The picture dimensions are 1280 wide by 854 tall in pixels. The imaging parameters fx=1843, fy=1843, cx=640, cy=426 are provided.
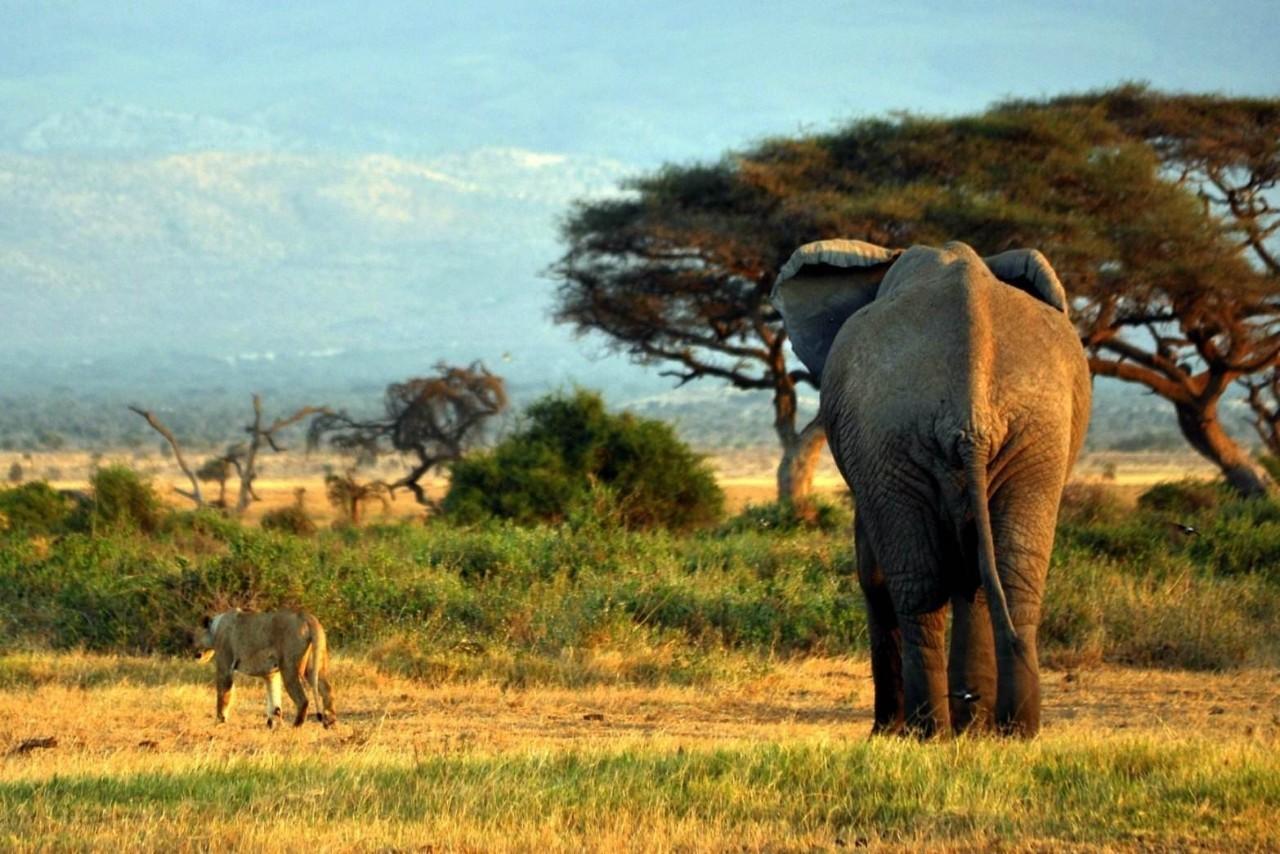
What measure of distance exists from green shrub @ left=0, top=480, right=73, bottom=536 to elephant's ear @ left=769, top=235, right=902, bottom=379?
1423 cm

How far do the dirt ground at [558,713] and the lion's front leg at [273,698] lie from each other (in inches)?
3.8

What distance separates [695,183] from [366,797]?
23484mm

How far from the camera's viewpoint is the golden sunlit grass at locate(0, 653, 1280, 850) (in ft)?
22.1

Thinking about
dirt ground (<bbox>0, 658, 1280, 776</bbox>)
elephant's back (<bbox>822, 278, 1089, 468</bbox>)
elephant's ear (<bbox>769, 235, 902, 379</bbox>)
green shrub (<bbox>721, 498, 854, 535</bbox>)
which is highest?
elephant's ear (<bbox>769, 235, 902, 379</bbox>)

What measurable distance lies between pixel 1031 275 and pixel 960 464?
1.69m

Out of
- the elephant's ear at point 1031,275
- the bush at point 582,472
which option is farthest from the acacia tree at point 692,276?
the elephant's ear at point 1031,275

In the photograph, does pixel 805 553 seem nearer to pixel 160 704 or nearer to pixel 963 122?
pixel 160 704

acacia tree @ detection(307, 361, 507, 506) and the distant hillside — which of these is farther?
the distant hillside

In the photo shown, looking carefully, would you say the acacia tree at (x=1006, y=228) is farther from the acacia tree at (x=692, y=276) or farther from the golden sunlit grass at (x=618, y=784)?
the golden sunlit grass at (x=618, y=784)

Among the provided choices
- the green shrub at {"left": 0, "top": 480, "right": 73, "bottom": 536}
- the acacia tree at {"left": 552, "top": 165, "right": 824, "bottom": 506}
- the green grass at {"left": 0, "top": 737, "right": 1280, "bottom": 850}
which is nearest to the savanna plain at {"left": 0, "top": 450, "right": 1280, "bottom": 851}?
the green grass at {"left": 0, "top": 737, "right": 1280, "bottom": 850}

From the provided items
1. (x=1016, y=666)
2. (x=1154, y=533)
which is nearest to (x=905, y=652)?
(x=1016, y=666)

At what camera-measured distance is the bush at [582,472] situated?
23.0m

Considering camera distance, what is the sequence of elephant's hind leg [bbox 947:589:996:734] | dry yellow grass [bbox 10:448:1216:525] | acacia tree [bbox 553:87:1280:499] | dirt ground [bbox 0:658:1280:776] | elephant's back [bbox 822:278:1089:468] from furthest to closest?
1. dry yellow grass [bbox 10:448:1216:525]
2. acacia tree [bbox 553:87:1280:499]
3. dirt ground [bbox 0:658:1280:776]
4. elephant's hind leg [bbox 947:589:996:734]
5. elephant's back [bbox 822:278:1089:468]

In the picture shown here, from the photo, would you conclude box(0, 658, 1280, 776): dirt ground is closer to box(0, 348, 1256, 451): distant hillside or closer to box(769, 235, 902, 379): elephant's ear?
box(769, 235, 902, 379): elephant's ear
